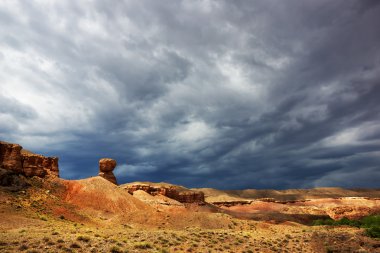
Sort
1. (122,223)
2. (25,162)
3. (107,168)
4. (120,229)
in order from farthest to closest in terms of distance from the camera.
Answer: (107,168) → (25,162) → (122,223) → (120,229)

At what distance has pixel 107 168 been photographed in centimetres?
8200

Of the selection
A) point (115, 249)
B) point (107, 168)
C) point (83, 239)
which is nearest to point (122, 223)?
point (83, 239)

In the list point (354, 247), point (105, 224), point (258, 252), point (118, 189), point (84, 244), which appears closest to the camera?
point (84, 244)

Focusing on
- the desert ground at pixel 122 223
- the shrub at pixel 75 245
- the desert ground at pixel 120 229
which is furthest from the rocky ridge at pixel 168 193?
the shrub at pixel 75 245

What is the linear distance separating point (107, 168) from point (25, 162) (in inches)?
908

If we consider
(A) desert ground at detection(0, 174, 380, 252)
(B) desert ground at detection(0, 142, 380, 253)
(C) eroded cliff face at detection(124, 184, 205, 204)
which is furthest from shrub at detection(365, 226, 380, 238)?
(C) eroded cliff face at detection(124, 184, 205, 204)

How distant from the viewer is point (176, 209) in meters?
72.3

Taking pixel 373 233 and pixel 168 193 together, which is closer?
pixel 373 233

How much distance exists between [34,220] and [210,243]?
2274 centimetres

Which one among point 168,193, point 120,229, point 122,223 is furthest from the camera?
point 168,193

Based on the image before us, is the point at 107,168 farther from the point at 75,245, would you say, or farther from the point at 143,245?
the point at 75,245

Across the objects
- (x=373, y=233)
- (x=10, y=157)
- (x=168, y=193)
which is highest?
(x=10, y=157)

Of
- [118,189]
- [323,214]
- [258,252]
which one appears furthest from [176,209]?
[323,214]

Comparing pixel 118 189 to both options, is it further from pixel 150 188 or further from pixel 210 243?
pixel 210 243
